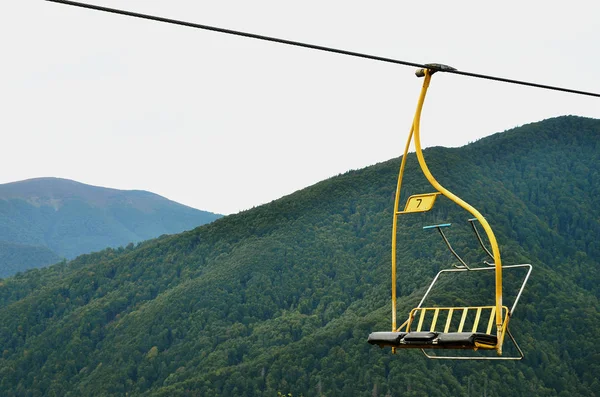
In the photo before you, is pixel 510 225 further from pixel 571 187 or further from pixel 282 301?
pixel 282 301

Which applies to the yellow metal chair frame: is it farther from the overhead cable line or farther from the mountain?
the mountain

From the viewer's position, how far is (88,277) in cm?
15212

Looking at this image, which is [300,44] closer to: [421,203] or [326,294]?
[421,203]

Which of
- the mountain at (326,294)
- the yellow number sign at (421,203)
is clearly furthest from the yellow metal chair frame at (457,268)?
the mountain at (326,294)

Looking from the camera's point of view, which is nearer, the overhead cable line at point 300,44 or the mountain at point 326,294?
the overhead cable line at point 300,44

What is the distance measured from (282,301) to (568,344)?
4614cm

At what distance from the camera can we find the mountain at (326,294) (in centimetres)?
9788

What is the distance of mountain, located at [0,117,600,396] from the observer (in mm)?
97875

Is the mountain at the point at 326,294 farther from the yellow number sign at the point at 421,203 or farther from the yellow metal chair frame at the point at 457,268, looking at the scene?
the yellow number sign at the point at 421,203

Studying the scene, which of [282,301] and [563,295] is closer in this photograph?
[563,295]

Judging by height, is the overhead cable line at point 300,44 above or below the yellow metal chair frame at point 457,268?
above

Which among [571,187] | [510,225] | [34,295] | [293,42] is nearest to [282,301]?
[510,225]

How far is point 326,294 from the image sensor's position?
129750 mm

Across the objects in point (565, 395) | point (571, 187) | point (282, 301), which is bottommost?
point (565, 395)
